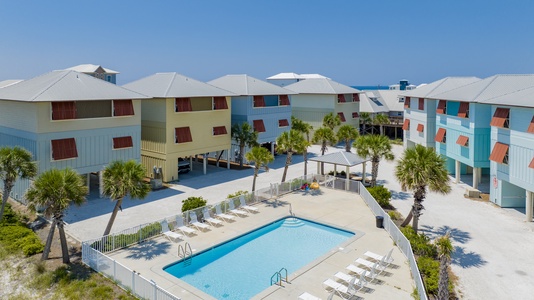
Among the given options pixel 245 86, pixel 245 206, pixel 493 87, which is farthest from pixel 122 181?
pixel 493 87

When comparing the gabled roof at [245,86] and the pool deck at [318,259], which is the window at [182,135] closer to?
the gabled roof at [245,86]

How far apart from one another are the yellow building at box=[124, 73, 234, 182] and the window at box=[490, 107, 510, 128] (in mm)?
22143

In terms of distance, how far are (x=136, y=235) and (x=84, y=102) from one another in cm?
1207

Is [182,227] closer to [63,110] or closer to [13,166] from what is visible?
[13,166]

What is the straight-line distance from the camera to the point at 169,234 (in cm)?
2208

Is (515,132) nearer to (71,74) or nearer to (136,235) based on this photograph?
(136,235)

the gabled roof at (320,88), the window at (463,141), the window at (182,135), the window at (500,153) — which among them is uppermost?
the gabled roof at (320,88)

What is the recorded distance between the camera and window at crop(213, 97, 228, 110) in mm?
38156

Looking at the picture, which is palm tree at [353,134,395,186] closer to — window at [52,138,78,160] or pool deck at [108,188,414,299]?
pool deck at [108,188,414,299]

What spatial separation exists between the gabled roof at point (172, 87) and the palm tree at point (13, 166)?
12530 millimetres

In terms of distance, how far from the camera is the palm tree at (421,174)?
71.7 ft

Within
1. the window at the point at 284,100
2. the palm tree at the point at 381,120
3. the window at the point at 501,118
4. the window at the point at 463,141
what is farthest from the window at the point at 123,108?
the palm tree at the point at 381,120

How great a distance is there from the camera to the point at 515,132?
27.2 metres

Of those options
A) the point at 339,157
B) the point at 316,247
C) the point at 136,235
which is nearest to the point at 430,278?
the point at 316,247
